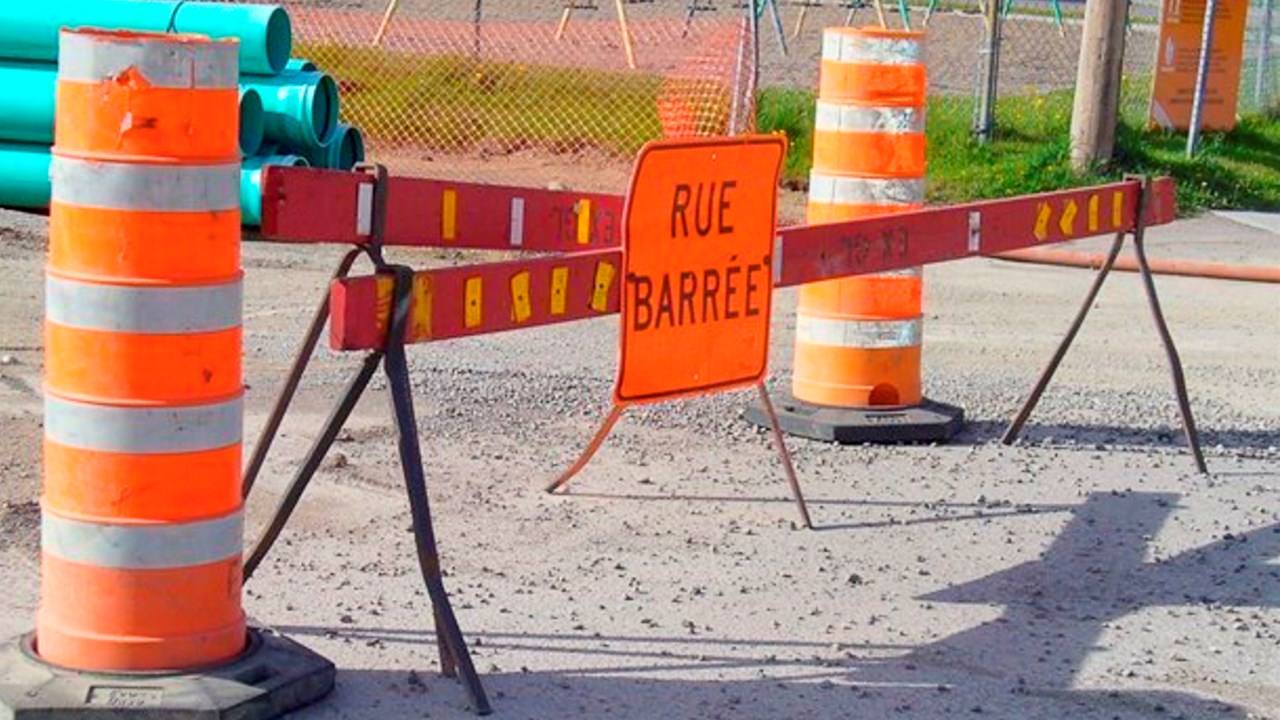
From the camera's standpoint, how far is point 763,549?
7.59m

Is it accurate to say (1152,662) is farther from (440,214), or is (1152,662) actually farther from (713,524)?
(440,214)

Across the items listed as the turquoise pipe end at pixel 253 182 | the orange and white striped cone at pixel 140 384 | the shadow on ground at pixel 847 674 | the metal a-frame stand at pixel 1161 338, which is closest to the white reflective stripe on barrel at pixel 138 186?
the orange and white striped cone at pixel 140 384

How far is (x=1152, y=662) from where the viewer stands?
649cm

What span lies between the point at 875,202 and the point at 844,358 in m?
0.67

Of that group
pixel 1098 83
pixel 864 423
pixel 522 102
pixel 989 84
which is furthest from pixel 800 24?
pixel 864 423

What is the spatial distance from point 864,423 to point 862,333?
40 centimetres

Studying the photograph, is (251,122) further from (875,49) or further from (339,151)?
(875,49)

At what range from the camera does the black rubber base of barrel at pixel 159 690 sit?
17.5 feet

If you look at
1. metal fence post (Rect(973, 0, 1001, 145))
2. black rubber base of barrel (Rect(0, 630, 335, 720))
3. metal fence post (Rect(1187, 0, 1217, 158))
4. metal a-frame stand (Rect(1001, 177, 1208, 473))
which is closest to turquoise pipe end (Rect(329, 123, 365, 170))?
metal fence post (Rect(973, 0, 1001, 145))

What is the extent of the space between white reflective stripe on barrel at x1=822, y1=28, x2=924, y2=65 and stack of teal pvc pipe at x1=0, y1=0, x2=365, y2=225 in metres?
5.57

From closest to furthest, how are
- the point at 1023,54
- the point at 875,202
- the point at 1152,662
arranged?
1. the point at 1152,662
2. the point at 875,202
3. the point at 1023,54

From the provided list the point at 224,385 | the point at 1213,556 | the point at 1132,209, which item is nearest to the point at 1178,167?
the point at 1132,209

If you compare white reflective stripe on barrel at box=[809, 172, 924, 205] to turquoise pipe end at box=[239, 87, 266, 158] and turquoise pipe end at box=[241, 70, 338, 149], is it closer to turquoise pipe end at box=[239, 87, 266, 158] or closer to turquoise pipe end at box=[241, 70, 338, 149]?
turquoise pipe end at box=[239, 87, 266, 158]

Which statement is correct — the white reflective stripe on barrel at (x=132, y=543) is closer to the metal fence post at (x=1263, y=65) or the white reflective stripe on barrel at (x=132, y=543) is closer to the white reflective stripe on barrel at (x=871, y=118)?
the white reflective stripe on barrel at (x=871, y=118)
